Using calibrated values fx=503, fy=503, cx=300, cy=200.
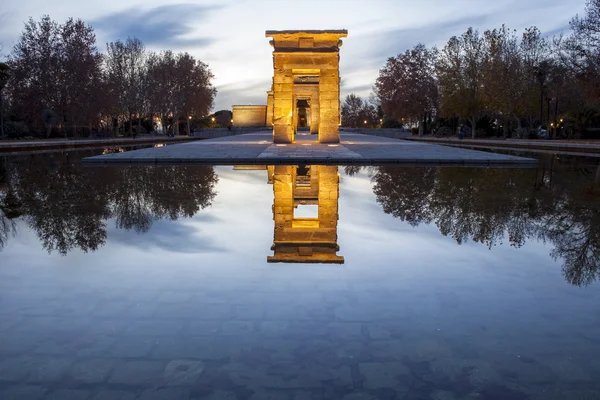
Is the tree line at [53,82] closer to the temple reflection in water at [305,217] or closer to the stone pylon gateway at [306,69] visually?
the stone pylon gateway at [306,69]

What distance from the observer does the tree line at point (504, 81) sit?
32438 mm

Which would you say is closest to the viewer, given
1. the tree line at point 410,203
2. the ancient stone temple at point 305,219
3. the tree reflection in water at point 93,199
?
the ancient stone temple at point 305,219

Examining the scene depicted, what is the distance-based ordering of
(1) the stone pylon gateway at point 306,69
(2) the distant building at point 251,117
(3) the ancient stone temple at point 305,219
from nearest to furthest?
(3) the ancient stone temple at point 305,219 < (1) the stone pylon gateway at point 306,69 < (2) the distant building at point 251,117

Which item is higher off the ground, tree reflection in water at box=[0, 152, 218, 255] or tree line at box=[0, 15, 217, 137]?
tree line at box=[0, 15, 217, 137]

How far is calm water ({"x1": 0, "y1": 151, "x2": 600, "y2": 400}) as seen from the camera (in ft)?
9.19

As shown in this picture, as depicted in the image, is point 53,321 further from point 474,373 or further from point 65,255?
point 474,373

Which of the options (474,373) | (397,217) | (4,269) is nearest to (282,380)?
(474,373)

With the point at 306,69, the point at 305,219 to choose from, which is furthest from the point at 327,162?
the point at 306,69

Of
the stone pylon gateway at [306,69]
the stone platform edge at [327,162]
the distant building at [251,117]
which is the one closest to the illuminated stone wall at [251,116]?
the distant building at [251,117]

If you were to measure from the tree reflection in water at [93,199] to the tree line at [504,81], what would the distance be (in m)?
27.4

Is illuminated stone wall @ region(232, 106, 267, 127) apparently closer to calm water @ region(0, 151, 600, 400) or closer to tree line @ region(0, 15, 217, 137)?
tree line @ region(0, 15, 217, 137)

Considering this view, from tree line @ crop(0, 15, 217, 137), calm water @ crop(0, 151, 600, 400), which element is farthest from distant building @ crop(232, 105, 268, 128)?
calm water @ crop(0, 151, 600, 400)

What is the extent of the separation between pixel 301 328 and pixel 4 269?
327 centimetres

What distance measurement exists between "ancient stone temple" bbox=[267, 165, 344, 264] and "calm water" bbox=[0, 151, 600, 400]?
0.15ft
